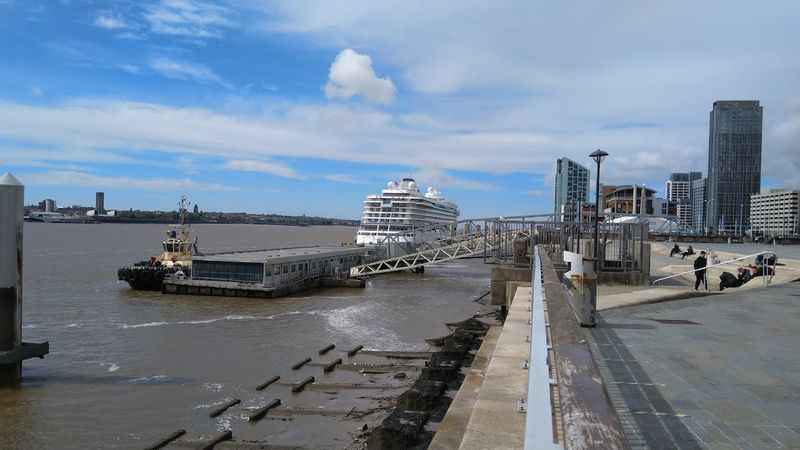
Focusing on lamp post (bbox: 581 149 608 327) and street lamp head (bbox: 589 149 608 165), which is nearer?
lamp post (bbox: 581 149 608 327)

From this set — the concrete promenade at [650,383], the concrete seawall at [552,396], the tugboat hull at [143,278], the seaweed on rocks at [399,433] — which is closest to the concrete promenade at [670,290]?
the concrete promenade at [650,383]

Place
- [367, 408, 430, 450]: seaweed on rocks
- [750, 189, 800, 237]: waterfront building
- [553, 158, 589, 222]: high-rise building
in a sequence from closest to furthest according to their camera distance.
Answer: [367, 408, 430, 450]: seaweed on rocks, [553, 158, 589, 222]: high-rise building, [750, 189, 800, 237]: waterfront building

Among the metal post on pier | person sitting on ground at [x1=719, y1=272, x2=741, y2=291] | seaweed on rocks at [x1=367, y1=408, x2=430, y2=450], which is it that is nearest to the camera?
seaweed on rocks at [x1=367, y1=408, x2=430, y2=450]

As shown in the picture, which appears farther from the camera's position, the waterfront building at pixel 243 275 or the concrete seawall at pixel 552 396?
the waterfront building at pixel 243 275

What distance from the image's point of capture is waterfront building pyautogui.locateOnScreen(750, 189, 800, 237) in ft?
558

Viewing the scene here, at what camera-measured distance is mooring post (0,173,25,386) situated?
17.6m

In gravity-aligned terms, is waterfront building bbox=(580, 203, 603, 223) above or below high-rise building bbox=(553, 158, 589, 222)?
below

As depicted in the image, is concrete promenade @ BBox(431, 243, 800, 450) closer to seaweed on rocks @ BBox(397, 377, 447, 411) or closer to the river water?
seaweed on rocks @ BBox(397, 377, 447, 411)

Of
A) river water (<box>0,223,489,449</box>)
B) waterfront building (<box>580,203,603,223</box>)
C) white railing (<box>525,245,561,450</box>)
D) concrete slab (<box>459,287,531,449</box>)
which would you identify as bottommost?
river water (<box>0,223,489,449</box>)

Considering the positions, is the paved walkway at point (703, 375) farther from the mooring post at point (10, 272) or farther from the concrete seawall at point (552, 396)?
the mooring post at point (10, 272)

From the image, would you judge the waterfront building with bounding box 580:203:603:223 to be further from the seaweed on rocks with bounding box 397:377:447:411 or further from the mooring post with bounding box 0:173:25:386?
the mooring post with bounding box 0:173:25:386

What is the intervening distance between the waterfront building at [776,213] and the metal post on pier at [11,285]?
181202 millimetres

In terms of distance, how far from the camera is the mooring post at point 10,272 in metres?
17.6

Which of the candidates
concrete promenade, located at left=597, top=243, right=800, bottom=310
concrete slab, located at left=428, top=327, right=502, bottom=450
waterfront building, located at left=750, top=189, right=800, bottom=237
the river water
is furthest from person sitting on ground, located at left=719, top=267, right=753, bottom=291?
waterfront building, located at left=750, top=189, right=800, bottom=237
